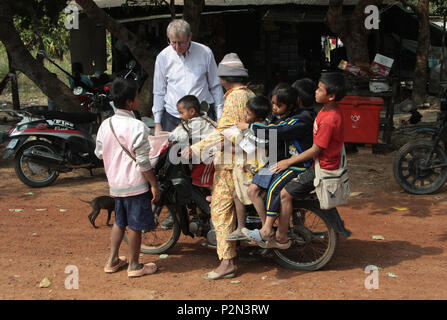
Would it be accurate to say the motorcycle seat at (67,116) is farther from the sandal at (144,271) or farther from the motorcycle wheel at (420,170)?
the motorcycle wheel at (420,170)

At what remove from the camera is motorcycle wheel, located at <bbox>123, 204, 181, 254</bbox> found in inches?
187

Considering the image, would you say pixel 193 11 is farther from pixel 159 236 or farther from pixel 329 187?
pixel 329 187

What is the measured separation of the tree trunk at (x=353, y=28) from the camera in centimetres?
967

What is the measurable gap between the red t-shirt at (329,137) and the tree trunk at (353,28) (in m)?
6.11

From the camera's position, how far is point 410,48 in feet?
52.5

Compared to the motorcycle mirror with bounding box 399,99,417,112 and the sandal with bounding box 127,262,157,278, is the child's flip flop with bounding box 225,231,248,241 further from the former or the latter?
the motorcycle mirror with bounding box 399,99,417,112

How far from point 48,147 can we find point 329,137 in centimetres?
472

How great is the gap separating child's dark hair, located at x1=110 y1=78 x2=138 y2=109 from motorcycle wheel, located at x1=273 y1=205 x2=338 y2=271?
1639 mm

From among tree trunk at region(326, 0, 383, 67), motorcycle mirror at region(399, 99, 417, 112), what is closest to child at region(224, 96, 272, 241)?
tree trunk at region(326, 0, 383, 67)

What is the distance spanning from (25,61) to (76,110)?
44.2 inches

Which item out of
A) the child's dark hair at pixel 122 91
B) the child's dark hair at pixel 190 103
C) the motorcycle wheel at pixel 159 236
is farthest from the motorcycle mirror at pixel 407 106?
the child's dark hair at pixel 122 91

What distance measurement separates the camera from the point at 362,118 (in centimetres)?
852

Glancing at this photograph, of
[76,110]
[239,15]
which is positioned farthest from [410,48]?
[76,110]

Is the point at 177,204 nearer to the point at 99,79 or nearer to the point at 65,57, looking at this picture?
the point at 99,79
